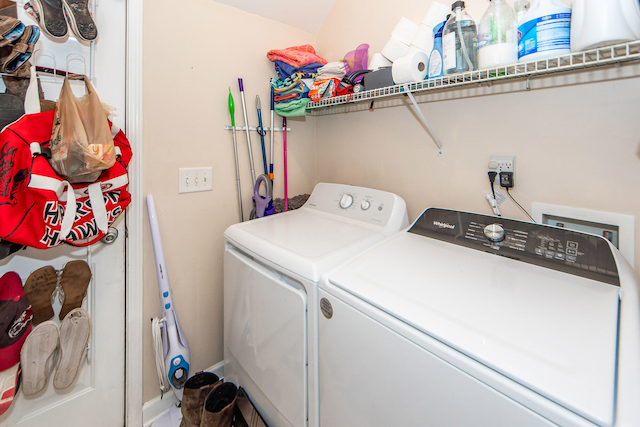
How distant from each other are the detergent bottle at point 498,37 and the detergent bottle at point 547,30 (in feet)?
0.16

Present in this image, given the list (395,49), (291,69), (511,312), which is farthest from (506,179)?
(291,69)

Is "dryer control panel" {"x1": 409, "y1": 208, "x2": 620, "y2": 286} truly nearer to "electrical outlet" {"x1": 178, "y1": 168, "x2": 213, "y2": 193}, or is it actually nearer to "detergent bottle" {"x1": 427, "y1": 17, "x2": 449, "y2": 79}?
"detergent bottle" {"x1": 427, "y1": 17, "x2": 449, "y2": 79}

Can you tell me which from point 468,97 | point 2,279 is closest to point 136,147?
point 2,279

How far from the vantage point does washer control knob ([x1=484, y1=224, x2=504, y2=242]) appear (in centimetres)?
103

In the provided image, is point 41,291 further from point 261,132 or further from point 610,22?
point 610,22

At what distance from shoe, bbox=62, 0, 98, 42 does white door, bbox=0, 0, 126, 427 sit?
0.08m

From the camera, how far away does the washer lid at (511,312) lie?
1.68ft

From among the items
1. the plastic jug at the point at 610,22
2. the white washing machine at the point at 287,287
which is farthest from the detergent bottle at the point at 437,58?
the white washing machine at the point at 287,287

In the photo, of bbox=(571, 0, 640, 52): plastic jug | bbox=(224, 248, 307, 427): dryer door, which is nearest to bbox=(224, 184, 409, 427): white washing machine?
bbox=(224, 248, 307, 427): dryer door

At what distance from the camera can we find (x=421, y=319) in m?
0.69

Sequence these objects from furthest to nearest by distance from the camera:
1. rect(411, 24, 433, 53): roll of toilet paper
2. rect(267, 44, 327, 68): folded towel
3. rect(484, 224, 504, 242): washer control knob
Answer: rect(267, 44, 327, 68): folded towel → rect(411, 24, 433, 53): roll of toilet paper → rect(484, 224, 504, 242): washer control knob

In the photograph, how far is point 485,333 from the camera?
0.62m

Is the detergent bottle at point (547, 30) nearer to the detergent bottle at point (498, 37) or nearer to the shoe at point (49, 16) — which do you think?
the detergent bottle at point (498, 37)

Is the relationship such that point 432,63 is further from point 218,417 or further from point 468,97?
point 218,417
